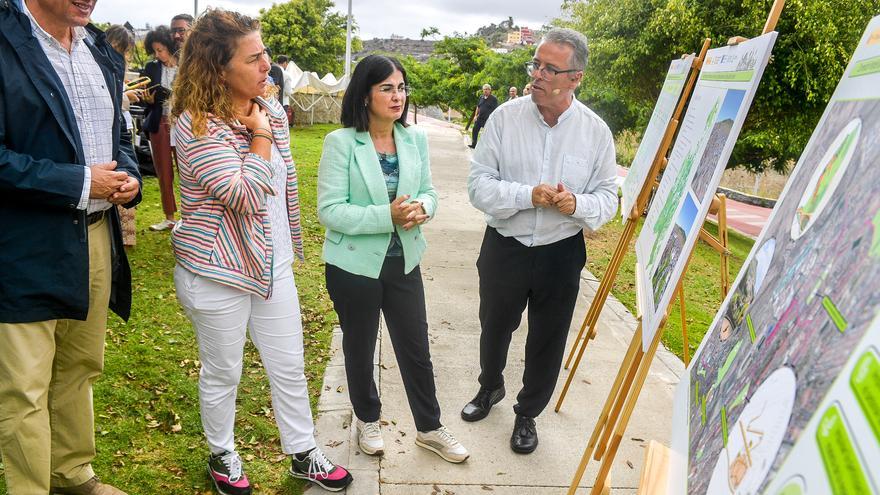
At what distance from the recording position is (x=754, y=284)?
145 cm

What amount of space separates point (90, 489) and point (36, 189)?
138cm

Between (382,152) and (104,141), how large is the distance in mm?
1150

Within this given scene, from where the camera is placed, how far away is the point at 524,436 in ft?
11.4

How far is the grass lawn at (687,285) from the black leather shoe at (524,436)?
2076mm

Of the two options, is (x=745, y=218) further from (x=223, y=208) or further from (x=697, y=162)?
(x=223, y=208)

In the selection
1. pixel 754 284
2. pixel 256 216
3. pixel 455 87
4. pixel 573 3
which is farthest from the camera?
pixel 455 87

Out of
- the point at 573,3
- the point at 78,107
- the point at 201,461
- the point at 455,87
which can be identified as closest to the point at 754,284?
the point at 78,107

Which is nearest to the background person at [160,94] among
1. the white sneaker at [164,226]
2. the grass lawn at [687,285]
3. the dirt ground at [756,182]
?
the white sneaker at [164,226]

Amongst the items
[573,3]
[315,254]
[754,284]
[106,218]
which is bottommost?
[315,254]

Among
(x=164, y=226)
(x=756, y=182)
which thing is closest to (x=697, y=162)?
(x=164, y=226)

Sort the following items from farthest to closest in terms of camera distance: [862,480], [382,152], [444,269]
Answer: [444,269]
[382,152]
[862,480]

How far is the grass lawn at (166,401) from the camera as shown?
2.99 m

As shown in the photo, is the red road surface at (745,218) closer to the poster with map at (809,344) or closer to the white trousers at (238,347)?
the white trousers at (238,347)

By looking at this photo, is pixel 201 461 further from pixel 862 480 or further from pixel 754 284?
pixel 862 480
